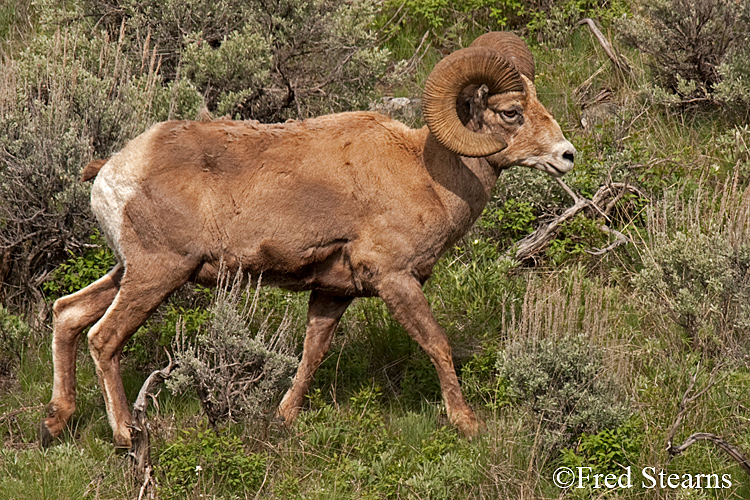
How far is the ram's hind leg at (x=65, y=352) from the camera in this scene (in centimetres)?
602

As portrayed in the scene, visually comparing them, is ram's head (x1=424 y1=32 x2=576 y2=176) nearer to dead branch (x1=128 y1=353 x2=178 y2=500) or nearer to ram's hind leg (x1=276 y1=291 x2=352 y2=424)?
ram's hind leg (x1=276 y1=291 x2=352 y2=424)

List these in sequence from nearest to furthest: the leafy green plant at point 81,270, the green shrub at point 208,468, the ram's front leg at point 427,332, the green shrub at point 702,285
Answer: the green shrub at point 208,468
the ram's front leg at point 427,332
the green shrub at point 702,285
the leafy green plant at point 81,270

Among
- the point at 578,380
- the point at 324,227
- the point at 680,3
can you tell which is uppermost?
the point at 680,3

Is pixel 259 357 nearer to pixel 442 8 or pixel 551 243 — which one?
pixel 551 243

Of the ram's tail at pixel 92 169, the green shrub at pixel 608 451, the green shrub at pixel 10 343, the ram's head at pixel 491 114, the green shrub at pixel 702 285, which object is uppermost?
the ram's head at pixel 491 114

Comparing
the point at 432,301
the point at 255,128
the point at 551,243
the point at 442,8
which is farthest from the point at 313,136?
the point at 442,8

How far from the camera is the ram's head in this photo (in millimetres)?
5996

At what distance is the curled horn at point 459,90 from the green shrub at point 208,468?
2.30m

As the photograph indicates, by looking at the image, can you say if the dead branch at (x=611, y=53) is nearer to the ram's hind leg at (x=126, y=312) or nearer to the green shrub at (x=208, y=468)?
the ram's hind leg at (x=126, y=312)

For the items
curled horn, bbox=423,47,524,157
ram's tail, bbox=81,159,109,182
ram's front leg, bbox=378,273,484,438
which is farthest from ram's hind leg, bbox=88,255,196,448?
curled horn, bbox=423,47,524,157

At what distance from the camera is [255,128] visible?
6188 mm

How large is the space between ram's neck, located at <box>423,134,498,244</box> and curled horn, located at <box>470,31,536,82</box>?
0.80 m

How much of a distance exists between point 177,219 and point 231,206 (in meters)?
0.35

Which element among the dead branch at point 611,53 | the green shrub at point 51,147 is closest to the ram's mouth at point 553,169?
the green shrub at point 51,147
